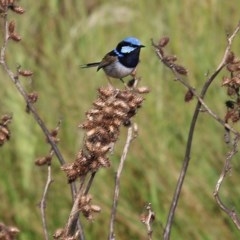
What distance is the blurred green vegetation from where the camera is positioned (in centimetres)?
478

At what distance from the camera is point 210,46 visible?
5.51 m

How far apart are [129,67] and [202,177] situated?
4.62 ft

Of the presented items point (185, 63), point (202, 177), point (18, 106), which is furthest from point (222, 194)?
point (18, 106)

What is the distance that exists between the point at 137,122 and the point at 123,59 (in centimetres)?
164

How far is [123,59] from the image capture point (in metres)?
3.57

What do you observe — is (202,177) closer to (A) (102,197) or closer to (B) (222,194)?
(B) (222,194)

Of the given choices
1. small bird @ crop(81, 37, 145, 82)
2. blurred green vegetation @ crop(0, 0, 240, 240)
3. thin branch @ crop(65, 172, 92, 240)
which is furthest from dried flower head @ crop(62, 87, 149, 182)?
blurred green vegetation @ crop(0, 0, 240, 240)

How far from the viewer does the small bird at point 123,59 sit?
3556 mm

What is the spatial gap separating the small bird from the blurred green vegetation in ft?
3.42

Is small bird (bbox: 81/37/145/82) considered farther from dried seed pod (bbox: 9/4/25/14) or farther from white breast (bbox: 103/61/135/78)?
dried seed pod (bbox: 9/4/25/14)

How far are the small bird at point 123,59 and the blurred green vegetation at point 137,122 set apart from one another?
1.04 metres

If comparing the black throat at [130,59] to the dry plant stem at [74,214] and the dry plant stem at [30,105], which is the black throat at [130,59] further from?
the dry plant stem at [74,214]

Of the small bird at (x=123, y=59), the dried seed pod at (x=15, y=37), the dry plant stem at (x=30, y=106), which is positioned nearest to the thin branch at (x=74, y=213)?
the dry plant stem at (x=30, y=106)

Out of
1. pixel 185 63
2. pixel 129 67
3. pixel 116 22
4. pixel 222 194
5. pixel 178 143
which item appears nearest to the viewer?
pixel 129 67
